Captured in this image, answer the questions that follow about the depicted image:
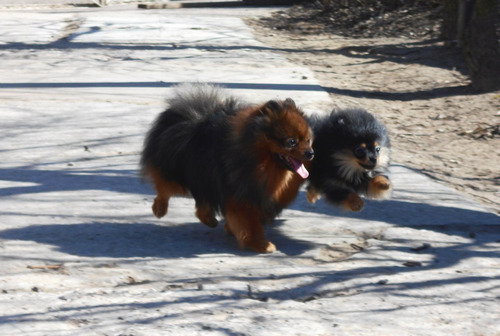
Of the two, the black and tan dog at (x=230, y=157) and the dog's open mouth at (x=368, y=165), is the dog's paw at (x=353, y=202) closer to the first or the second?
the dog's open mouth at (x=368, y=165)

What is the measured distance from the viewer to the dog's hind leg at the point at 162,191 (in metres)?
5.55

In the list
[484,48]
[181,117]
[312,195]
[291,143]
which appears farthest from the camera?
[484,48]

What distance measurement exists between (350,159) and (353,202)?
0.28 metres

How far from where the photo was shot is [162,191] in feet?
18.2

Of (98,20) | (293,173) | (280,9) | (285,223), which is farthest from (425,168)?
(280,9)

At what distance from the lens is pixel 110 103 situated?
945 cm

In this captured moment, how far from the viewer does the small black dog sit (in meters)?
5.26

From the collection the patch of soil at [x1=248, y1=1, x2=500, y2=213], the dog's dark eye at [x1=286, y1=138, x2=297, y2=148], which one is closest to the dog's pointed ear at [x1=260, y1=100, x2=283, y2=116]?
the dog's dark eye at [x1=286, y1=138, x2=297, y2=148]

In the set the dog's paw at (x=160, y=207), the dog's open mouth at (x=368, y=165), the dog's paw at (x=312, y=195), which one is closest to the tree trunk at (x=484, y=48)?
the dog's paw at (x=312, y=195)

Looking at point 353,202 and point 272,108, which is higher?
point 272,108

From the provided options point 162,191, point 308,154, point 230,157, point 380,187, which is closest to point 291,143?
point 308,154

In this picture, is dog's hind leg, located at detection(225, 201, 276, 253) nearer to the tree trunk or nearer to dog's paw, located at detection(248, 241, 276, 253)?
dog's paw, located at detection(248, 241, 276, 253)

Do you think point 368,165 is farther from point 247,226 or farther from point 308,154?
point 247,226

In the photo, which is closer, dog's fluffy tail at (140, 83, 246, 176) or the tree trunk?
dog's fluffy tail at (140, 83, 246, 176)
